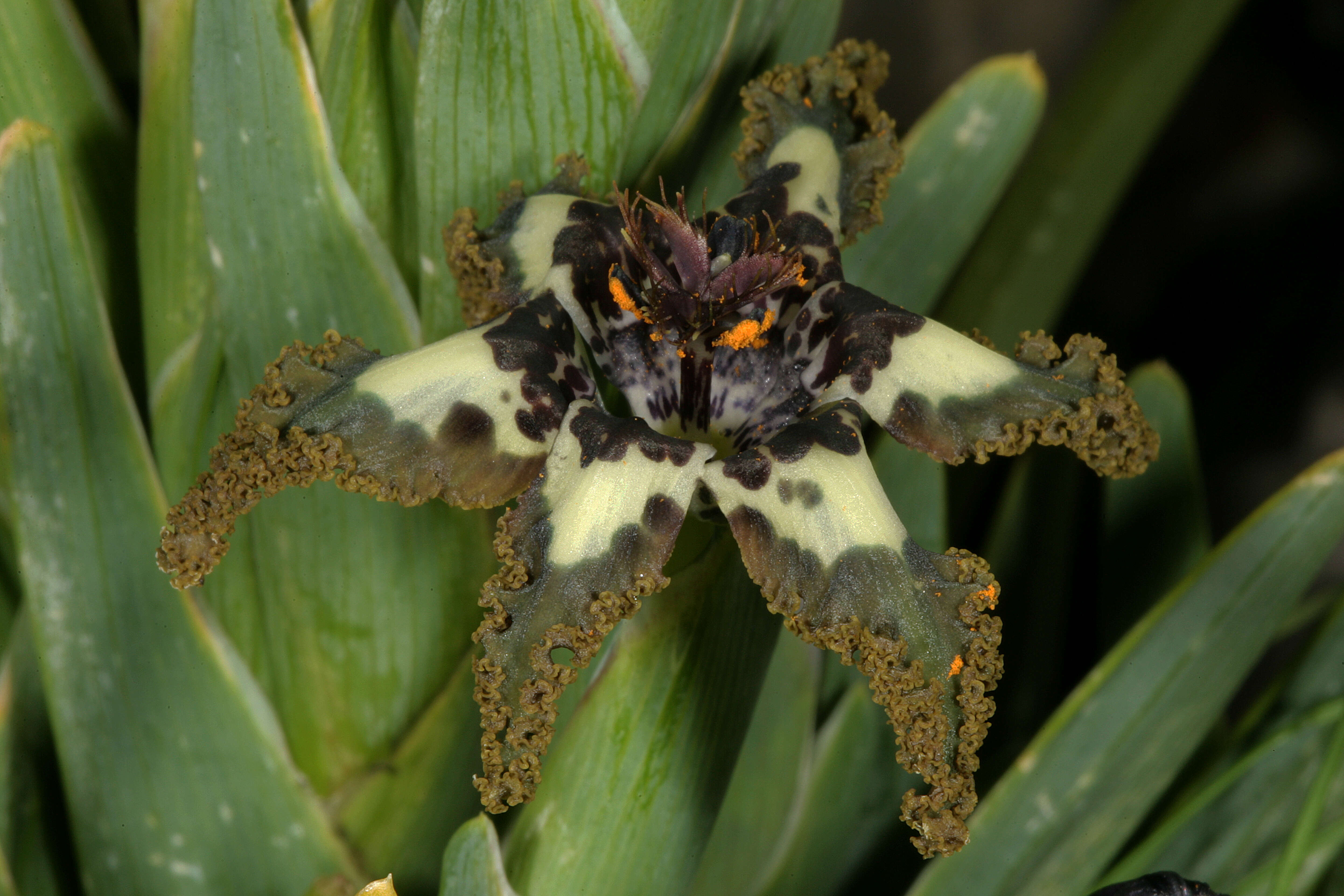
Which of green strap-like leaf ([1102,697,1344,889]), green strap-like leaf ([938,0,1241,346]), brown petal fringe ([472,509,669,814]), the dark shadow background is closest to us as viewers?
brown petal fringe ([472,509,669,814])

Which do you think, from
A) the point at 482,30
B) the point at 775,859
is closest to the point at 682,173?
the point at 482,30

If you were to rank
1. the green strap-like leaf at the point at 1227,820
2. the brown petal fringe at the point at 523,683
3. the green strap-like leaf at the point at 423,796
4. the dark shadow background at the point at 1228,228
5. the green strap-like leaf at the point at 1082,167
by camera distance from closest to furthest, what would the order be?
the brown petal fringe at the point at 523,683
the green strap-like leaf at the point at 423,796
the green strap-like leaf at the point at 1227,820
the green strap-like leaf at the point at 1082,167
the dark shadow background at the point at 1228,228

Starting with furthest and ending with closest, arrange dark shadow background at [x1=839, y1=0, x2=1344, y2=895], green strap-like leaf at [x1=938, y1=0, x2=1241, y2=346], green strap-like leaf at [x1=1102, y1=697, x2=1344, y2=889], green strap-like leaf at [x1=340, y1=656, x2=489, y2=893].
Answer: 1. dark shadow background at [x1=839, y1=0, x2=1344, y2=895]
2. green strap-like leaf at [x1=938, y1=0, x2=1241, y2=346]
3. green strap-like leaf at [x1=1102, y1=697, x2=1344, y2=889]
4. green strap-like leaf at [x1=340, y1=656, x2=489, y2=893]

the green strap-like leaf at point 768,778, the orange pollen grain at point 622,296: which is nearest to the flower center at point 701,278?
the orange pollen grain at point 622,296

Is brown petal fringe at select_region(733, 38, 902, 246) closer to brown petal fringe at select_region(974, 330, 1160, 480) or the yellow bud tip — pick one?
brown petal fringe at select_region(974, 330, 1160, 480)

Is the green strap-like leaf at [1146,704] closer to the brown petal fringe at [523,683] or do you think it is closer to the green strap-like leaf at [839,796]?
the green strap-like leaf at [839,796]

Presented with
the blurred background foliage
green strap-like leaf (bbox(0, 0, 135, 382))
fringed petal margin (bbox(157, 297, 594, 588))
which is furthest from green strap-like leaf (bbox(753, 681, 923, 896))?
green strap-like leaf (bbox(0, 0, 135, 382))
